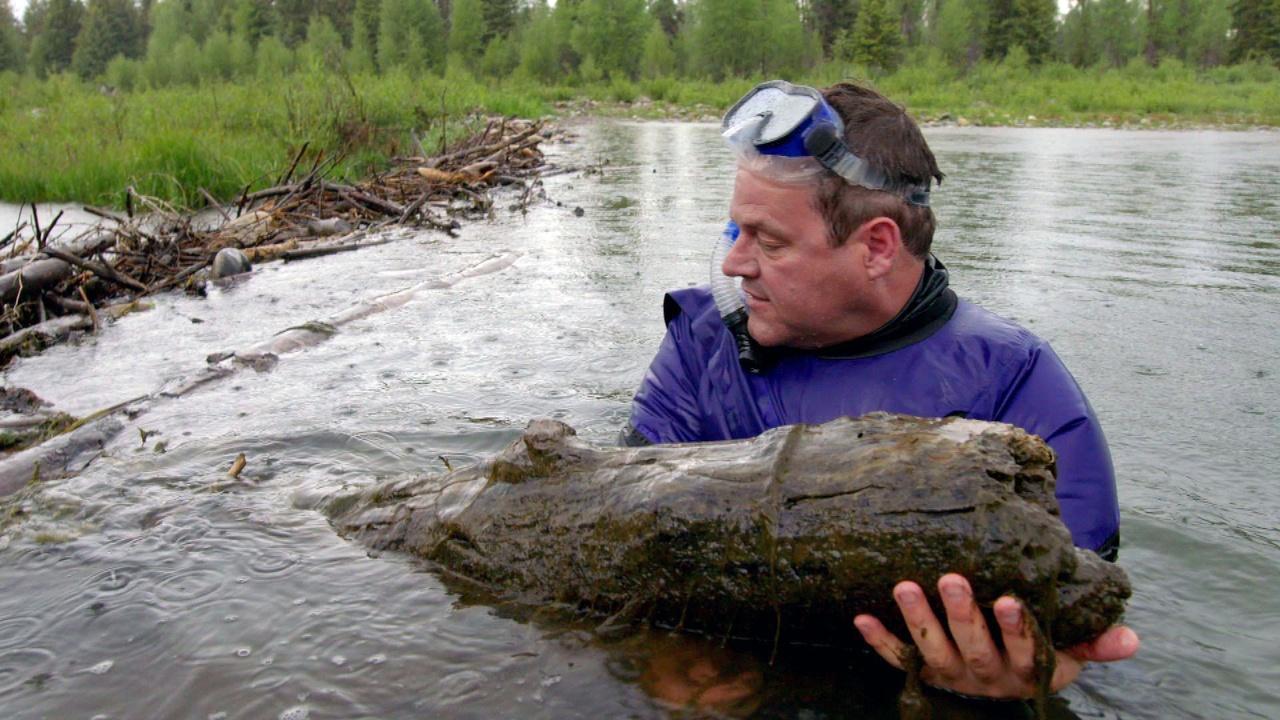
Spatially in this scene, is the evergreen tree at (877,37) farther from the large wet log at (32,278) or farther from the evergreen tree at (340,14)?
the large wet log at (32,278)

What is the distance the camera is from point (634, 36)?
7106cm

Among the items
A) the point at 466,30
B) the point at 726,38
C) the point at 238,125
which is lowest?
the point at 238,125

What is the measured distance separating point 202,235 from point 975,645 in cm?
954

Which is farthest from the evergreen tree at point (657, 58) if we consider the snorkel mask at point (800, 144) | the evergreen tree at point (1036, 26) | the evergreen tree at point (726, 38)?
the snorkel mask at point (800, 144)

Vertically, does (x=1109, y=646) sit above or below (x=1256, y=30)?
below

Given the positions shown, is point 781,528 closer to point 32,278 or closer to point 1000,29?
point 32,278

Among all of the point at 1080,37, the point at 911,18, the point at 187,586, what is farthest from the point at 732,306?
the point at 911,18

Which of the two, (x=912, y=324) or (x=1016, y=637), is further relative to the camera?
(x=912, y=324)

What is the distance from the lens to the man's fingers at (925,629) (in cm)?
209

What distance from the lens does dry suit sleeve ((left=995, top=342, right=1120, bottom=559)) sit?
268 cm

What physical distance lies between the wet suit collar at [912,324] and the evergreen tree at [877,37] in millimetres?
64964

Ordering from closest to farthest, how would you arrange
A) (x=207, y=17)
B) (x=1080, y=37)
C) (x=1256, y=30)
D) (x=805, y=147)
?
(x=805, y=147) → (x=1256, y=30) → (x=1080, y=37) → (x=207, y=17)

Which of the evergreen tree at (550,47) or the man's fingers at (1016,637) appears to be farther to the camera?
the evergreen tree at (550,47)

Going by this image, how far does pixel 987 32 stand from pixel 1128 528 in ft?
227
